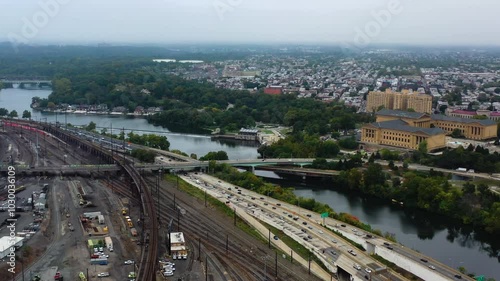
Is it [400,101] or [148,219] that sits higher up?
[400,101]

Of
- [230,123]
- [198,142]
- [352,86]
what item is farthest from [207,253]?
[352,86]

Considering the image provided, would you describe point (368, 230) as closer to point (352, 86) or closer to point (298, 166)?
point (298, 166)

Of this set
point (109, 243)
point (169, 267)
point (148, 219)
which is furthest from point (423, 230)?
point (109, 243)

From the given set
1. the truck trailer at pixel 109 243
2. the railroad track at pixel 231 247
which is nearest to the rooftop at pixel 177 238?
the railroad track at pixel 231 247

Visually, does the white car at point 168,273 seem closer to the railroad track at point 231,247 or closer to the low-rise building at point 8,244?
the railroad track at point 231,247

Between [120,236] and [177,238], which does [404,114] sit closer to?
[177,238]

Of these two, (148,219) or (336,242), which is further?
(148,219)
